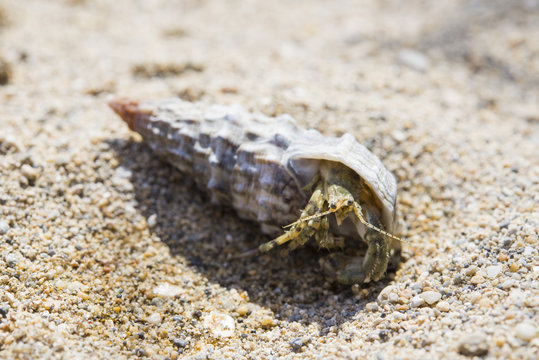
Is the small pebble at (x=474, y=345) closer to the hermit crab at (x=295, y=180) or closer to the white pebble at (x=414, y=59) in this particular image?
the hermit crab at (x=295, y=180)

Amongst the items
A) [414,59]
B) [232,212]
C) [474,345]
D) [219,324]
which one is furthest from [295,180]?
[414,59]

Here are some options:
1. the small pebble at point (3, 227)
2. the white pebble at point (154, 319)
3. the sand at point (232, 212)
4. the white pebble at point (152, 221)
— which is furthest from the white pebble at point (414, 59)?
the small pebble at point (3, 227)

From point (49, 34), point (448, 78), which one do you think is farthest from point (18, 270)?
point (448, 78)

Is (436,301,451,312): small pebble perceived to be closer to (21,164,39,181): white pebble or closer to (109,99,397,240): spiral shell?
(109,99,397,240): spiral shell

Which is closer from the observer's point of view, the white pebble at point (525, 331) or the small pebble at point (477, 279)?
the white pebble at point (525, 331)

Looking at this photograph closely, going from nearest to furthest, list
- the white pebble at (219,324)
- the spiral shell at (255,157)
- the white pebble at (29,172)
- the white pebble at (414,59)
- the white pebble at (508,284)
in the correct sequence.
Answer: the white pebble at (508,284)
the white pebble at (219,324)
the spiral shell at (255,157)
the white pebble at (29,172)
the white pebble at (414,59)

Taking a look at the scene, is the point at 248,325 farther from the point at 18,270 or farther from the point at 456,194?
the point at 456,194
